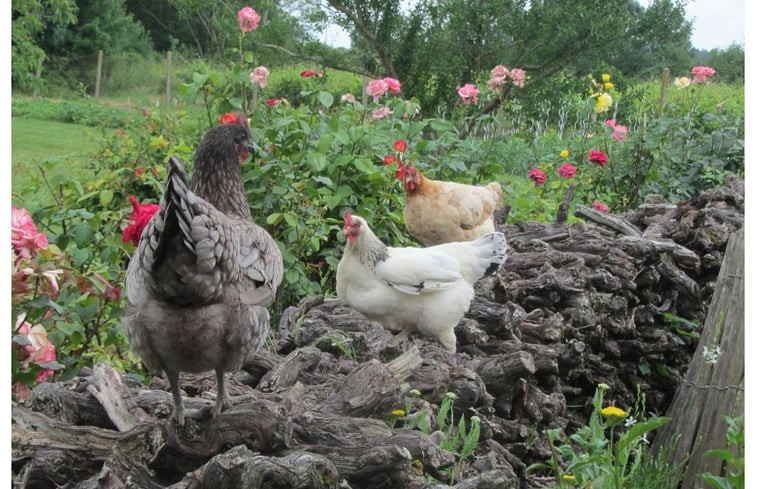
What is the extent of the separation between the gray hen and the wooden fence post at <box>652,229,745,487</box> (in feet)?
5.40

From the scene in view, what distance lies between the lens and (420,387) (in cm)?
270

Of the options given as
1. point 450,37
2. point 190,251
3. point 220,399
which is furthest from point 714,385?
point 450,37

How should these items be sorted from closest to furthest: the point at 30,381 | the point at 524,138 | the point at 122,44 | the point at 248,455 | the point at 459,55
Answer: the point at 248,455, the point at 30,381, the point at 524,138, the point at 459,55, the point at 122,44

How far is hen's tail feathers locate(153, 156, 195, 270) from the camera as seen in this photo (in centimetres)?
181

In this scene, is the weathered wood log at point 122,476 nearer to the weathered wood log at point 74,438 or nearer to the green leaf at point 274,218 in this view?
the weathered wood log at point 74,438

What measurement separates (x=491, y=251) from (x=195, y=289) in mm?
1746

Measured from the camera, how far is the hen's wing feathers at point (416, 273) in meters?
3.30

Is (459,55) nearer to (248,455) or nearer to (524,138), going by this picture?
(524,138)

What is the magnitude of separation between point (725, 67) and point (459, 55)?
30.2 feet

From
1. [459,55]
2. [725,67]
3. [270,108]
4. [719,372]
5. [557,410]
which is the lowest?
[557,410]

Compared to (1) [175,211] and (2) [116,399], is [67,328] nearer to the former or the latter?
(2) [116,399]

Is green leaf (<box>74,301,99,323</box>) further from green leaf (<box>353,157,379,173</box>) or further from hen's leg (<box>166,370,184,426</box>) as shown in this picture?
green leaf (<box>353,157,379,173</box>)

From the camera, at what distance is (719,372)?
3016 millimetres

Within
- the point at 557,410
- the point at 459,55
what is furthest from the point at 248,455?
the point at 459,55
